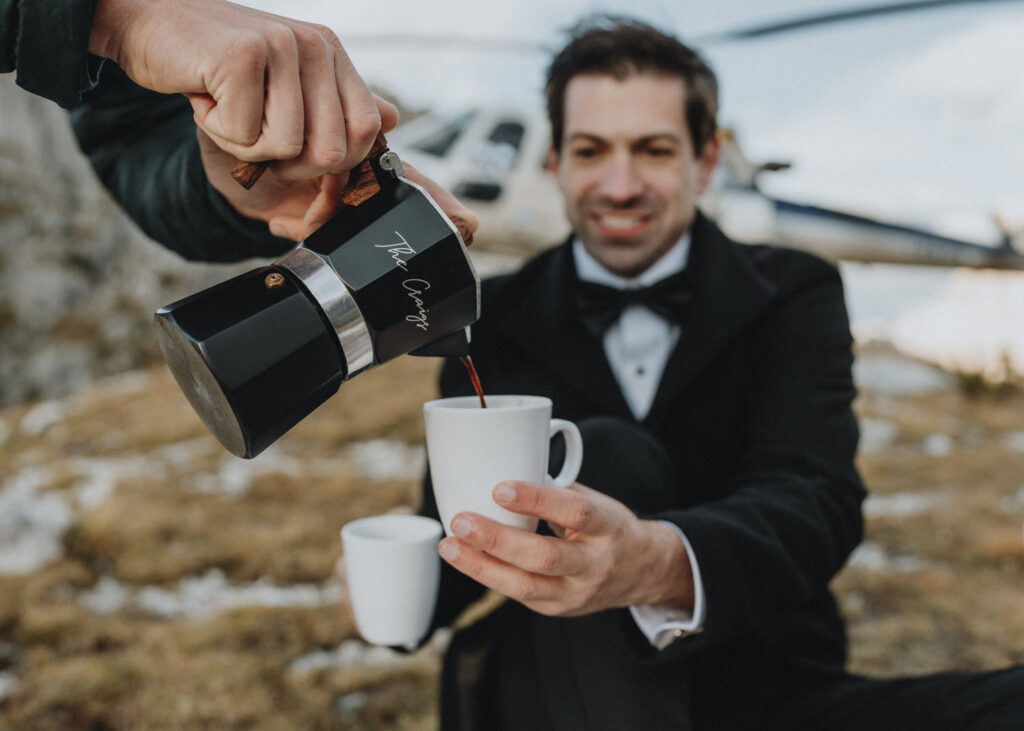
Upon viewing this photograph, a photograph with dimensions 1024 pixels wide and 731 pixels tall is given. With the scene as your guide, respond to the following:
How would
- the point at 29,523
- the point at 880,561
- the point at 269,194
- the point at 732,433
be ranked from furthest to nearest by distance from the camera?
the point at 29,523, the point at 880,561, the point at 732,433, the point at 269,194

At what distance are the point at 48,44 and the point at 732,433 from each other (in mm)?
885

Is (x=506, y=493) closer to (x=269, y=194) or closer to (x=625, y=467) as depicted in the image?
(x=625, y=467)

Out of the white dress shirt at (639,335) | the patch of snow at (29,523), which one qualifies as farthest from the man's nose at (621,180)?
the patch of snow at (29,523)

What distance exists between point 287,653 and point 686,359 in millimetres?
1057

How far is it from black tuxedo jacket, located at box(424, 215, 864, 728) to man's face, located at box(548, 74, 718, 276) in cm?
7

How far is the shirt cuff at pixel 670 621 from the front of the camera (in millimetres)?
695

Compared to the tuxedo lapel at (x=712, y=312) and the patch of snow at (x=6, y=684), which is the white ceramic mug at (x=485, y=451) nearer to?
the tuxedo lapel at (x=712, y=312)

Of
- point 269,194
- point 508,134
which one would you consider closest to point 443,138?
point 508,134

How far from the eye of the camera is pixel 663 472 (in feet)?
2.68

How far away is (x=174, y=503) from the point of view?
2.38 m

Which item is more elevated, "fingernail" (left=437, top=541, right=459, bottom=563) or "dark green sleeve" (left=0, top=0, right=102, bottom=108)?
"dark green sleeve" (left=0, top=0, right=102, bottom=108)

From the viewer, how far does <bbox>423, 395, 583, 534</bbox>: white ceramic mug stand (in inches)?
21.4

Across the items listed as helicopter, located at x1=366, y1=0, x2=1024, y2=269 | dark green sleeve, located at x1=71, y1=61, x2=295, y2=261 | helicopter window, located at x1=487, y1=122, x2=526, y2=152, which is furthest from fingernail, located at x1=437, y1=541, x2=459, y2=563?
helicopter window, located at x1=487, y1=122, x2=526, y2=152

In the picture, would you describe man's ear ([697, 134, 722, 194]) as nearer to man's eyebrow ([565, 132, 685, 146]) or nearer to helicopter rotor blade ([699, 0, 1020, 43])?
man's eyebrow ([565, 132, 685, 146])
